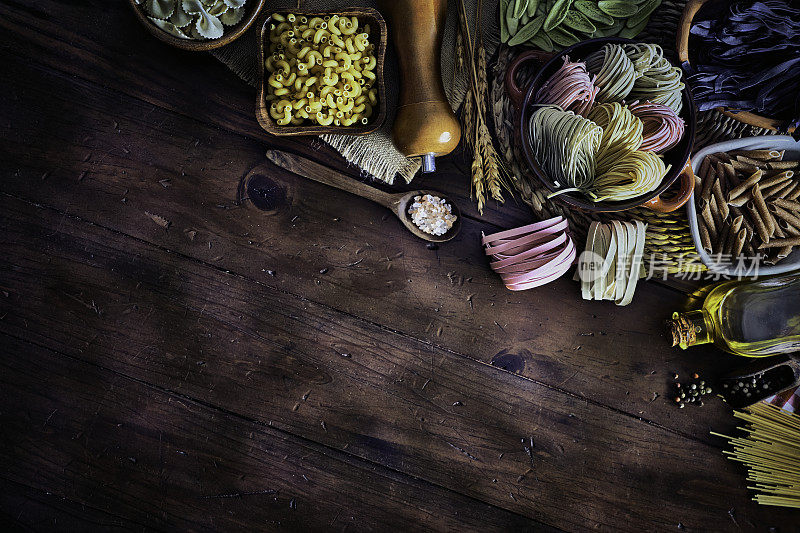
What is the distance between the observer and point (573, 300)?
129 cm

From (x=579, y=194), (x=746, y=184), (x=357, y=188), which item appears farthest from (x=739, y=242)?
(x=357, y=188)

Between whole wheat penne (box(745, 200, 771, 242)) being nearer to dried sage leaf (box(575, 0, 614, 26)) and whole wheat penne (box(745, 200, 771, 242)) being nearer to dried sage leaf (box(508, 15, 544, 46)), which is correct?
dried sage leaf (box(575, 0, 614, 26))

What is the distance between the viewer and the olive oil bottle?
1207mm

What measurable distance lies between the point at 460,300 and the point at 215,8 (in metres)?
0.88

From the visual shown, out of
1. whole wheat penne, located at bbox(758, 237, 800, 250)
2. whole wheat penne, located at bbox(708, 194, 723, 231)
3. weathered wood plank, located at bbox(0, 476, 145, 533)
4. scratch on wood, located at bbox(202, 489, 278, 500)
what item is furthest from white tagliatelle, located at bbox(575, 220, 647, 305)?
weathered wood plank, located at bbox(0, 476, 145, 533)

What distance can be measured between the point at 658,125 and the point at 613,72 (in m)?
0.16

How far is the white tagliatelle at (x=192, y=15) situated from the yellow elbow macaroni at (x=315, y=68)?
0.11m

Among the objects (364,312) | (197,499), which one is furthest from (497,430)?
(197,499)

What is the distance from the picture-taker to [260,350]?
4.07 feet

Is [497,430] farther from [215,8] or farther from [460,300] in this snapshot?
[215,8]

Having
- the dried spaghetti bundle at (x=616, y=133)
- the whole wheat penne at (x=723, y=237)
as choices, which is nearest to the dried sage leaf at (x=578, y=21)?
the dried spaghetti bundle at (x=616, y=133)

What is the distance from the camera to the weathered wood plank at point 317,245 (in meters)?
1.23

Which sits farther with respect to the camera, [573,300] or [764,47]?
[573,300]

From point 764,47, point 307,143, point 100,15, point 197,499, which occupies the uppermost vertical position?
point 100,15
